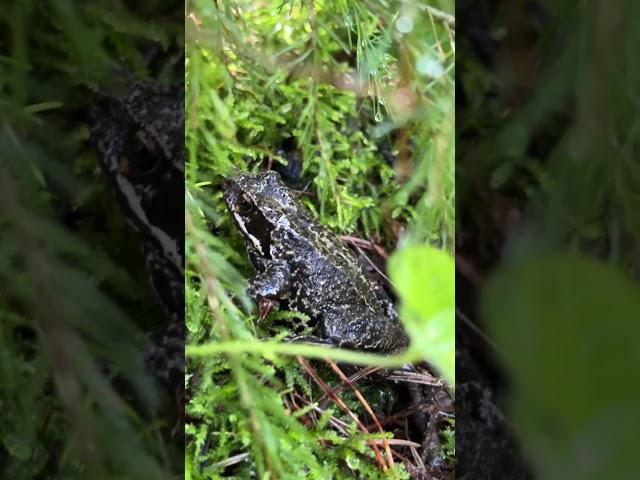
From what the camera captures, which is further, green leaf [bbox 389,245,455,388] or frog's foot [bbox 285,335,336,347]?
frog's foot [bbox 285,335,336,347]

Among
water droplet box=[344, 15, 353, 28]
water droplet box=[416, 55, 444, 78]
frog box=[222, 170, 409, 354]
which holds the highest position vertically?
water droplet box=[344, 15, 353, 28]

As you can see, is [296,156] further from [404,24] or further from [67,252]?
[67,252]

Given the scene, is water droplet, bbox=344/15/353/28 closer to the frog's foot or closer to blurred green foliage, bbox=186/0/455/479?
blurred green foliage, bbox=186/0/455/479

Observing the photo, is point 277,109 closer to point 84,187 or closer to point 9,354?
point 84,187

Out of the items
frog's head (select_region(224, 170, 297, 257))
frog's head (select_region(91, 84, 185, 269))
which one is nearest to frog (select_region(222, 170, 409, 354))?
frog's head (select_region(224, 170, 297, 257))

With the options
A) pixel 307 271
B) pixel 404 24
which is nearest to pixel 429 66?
pixel 404 24

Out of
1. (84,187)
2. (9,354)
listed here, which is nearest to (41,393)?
(9,354)
